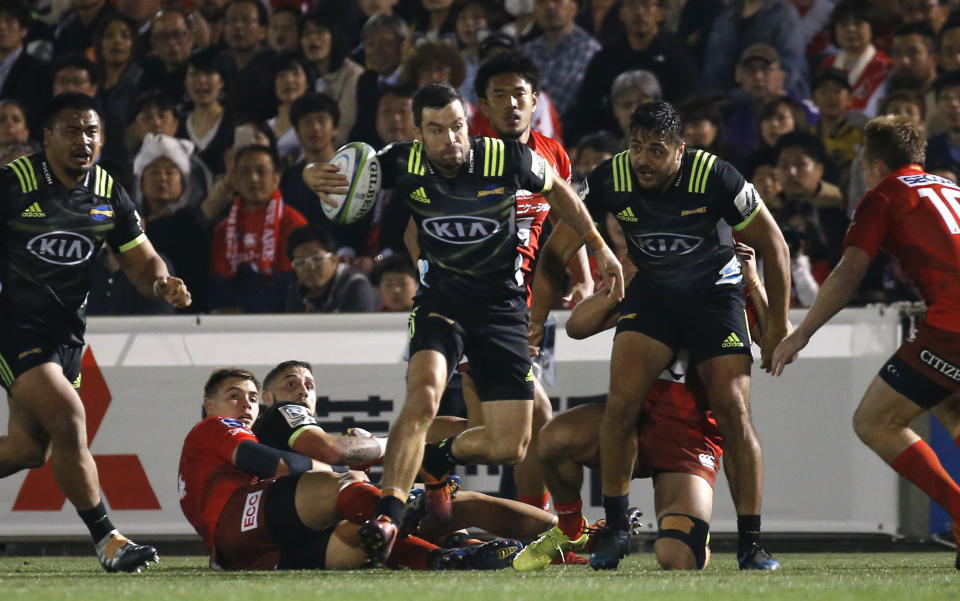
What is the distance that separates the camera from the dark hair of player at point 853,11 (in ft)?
40.8

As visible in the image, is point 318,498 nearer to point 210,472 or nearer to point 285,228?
point 210,472

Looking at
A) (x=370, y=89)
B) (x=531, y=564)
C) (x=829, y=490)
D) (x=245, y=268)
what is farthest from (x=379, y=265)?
(x=531, y=564)

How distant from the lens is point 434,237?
709 cm

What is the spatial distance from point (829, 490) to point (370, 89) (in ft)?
18.7

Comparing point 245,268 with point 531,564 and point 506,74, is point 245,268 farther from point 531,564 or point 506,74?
point 531,564

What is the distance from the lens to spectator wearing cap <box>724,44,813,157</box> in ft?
39.8

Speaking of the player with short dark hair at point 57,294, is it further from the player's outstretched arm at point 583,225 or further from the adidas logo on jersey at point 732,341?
the adidas logo on jersey at point 732,341

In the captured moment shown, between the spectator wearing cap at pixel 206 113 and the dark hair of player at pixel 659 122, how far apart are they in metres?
6.88

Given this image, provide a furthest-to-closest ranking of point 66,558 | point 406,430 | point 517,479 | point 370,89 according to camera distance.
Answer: point 370,89 < point 66,558 < point 517,479 < point 406,430

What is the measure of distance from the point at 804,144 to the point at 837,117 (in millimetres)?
1085

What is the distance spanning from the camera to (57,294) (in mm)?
7457

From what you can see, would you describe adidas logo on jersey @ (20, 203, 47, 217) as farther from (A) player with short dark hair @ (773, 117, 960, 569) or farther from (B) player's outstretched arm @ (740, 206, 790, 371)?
(A) player with short dark hair @ (773, 117, 960, 569)

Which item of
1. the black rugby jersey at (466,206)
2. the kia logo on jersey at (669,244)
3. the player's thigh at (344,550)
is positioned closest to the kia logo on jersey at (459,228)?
the black rugby jersey at (466,206)

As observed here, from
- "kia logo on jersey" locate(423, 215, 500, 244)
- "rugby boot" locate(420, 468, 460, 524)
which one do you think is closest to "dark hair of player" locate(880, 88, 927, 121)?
"kia logo on jersey" locate(423, 215, 500, 244)
